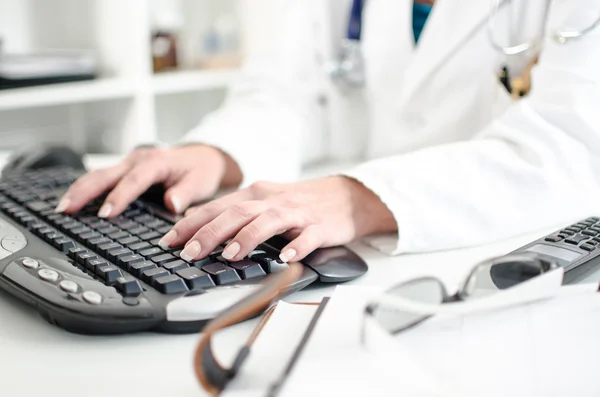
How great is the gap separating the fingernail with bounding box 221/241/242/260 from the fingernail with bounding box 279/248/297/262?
0.03 meters

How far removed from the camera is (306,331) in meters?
0.37

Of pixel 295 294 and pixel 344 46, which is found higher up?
pixel 344 46

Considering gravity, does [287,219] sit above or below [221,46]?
below

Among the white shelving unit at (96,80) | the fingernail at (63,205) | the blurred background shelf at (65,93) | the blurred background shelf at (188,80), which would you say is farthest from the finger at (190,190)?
the blurred background shelf at (188,80)

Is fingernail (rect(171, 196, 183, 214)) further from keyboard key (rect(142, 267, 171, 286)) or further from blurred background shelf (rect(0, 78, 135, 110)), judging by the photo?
blurred background shelf (rect(0, 78, 135, 110))

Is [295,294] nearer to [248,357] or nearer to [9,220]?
[248,357]

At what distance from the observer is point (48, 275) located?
17.1 inches

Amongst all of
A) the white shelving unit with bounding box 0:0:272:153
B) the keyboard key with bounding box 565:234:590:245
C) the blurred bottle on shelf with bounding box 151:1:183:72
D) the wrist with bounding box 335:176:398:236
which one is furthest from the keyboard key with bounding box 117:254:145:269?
the blurred bottle on shelf with bounding box 151:1:183:72

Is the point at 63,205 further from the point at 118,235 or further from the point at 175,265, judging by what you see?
the point at 175,265

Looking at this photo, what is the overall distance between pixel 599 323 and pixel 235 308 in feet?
0.74

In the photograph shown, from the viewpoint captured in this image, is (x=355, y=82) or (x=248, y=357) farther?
(x=355, y=82)

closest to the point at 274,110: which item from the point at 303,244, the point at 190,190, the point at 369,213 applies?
the point at 190,190

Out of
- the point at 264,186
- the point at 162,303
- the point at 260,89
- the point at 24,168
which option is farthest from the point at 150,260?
the point at 260,89

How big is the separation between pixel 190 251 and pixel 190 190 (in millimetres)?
251
